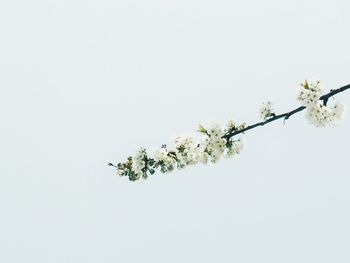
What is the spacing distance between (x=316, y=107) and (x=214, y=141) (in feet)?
6.58

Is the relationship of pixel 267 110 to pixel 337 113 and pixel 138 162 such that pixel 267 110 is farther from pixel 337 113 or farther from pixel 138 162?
pixel 138 162

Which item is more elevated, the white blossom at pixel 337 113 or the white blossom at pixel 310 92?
the white blossom at pixel 310 92

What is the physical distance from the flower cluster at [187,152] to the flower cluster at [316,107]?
1.33 meters

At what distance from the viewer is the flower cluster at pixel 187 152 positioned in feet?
33.6

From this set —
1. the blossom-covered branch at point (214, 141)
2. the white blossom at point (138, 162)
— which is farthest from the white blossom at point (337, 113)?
the white blossom at point (138, 162)

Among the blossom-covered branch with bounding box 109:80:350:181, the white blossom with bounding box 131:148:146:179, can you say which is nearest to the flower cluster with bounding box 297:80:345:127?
the blossom-covered branch with bounding box 109:80:350:181

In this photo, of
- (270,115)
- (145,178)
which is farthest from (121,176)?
(270,115)

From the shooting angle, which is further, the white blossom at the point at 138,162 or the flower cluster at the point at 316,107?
the white blossom at the point at 138,162

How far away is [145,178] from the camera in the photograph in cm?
1095

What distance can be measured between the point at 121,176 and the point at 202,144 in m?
1.95

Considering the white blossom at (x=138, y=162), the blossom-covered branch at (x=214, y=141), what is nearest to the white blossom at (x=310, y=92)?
the blossom-covered branch at (x=214, y=141)

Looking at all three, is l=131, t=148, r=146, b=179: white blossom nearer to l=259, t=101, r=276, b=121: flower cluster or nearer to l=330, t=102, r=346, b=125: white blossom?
l=259, t=101, r=276, b=121: flower cluster

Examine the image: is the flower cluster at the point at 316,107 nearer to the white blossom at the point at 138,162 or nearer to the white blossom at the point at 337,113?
the white blossom at the point at 337,113

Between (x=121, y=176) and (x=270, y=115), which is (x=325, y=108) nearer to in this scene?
(x=270, y=115)
